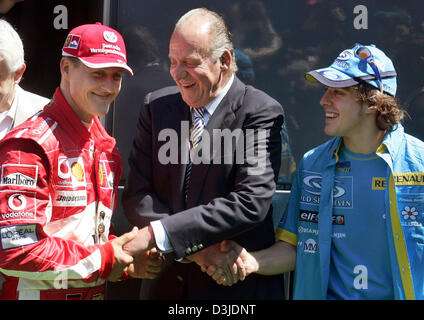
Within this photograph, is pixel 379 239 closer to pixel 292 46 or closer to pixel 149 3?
pixel 292 46

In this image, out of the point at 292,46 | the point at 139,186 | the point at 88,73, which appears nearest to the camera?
the point at 88,73

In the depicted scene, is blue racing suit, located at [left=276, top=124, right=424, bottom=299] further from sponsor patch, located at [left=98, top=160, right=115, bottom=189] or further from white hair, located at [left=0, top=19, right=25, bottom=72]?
white hair, located at [left=0, top=19, right=25, bottom=72]

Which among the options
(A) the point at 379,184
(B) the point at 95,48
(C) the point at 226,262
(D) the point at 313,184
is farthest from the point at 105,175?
(A) the point at 379,184

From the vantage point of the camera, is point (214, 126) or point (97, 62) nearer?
point (97, 62)

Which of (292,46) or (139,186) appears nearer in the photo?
(139,186)

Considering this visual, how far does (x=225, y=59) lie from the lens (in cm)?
300

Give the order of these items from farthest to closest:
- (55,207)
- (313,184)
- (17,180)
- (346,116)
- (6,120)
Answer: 1. (6,120)
2. (313,184)
3. (346,116)
4. (55,207)
5. (17,180)

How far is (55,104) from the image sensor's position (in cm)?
282

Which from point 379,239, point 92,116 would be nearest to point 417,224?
point 379,239

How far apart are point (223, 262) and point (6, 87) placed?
1.39 meters

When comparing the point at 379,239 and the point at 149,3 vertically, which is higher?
the point at 149,3

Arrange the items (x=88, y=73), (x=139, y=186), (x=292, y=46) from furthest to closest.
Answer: (x=292, y=46), (x=139, y=186), (x=88, y=73)

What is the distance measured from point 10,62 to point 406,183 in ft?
6.52

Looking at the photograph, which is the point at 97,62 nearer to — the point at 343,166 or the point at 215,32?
the point at 215,32
